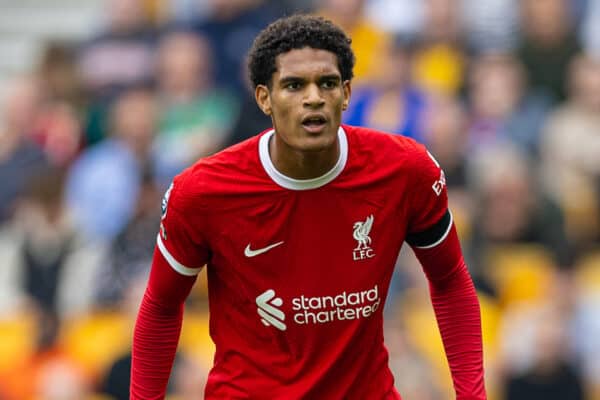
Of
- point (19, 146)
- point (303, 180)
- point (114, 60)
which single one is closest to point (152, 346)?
point (303, 180)

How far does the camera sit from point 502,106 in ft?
30.2

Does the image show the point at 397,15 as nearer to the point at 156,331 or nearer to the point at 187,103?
the point at 187,103

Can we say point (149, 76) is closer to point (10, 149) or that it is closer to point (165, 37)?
point (165, 37)

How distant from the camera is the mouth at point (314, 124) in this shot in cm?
414

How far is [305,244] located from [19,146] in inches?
267

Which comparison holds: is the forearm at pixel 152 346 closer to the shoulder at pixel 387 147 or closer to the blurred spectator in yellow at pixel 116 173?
the shoulder at pixel 387 147

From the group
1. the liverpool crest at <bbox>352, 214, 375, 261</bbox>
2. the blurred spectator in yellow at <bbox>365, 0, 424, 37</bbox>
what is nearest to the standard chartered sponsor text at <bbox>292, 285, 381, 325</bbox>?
the liverpool crest at <bbox>352, 214, 375, 261</bbox>

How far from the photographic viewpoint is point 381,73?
9.14 metres

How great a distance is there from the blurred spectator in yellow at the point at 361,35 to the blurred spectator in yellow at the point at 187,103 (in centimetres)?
99

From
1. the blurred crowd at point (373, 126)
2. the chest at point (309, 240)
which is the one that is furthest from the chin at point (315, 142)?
the blurred crowd at point (373, 126)

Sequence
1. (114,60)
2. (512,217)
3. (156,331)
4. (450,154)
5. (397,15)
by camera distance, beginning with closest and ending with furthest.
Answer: (156,331) < (512,217) < (450,154) < (397,15) < (114,60)

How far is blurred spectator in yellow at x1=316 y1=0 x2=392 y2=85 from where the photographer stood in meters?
9.49

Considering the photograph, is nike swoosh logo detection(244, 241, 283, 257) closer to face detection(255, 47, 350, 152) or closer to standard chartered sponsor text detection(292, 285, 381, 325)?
standard chartered sponsor text detection(292, 285, 381, 325)

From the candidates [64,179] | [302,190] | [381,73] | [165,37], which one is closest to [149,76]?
[165,37]
